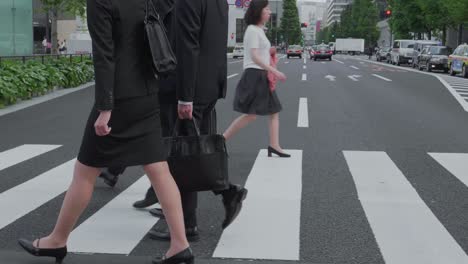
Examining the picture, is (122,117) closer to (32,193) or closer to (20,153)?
(32,193)

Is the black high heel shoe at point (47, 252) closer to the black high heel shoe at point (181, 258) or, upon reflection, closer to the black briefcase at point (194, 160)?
the black high heel shoe at point (181, 258)

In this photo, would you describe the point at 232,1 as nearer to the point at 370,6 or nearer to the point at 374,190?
the point at 374,190

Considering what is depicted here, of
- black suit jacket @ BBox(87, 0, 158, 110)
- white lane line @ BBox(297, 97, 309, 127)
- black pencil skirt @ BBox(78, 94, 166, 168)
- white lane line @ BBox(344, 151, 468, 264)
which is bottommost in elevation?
white lane line @ BBox(344, 151, 468, 264)

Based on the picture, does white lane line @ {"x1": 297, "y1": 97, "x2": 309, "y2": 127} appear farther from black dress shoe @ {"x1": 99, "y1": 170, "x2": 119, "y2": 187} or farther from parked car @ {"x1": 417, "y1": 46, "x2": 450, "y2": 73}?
parked car @ {"x1": 417, "y1": 46, "x2": 450, "y2": 73}

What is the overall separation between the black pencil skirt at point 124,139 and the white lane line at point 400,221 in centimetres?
156

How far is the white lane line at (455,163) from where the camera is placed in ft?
20.1

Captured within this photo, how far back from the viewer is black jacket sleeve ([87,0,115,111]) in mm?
2969

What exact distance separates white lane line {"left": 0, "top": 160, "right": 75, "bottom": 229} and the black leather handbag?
1881mm

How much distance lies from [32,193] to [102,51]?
264 centimetres

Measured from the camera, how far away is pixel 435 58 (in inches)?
1271

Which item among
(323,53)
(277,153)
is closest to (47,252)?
(277,153)

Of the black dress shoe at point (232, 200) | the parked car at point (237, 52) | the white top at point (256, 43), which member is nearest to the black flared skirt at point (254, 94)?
the white top at point (256, 43)

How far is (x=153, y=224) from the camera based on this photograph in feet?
14.0

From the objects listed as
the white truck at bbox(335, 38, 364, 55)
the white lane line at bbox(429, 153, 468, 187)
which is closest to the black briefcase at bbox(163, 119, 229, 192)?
the white lane line at bbox(429, 153, 468, 187)
